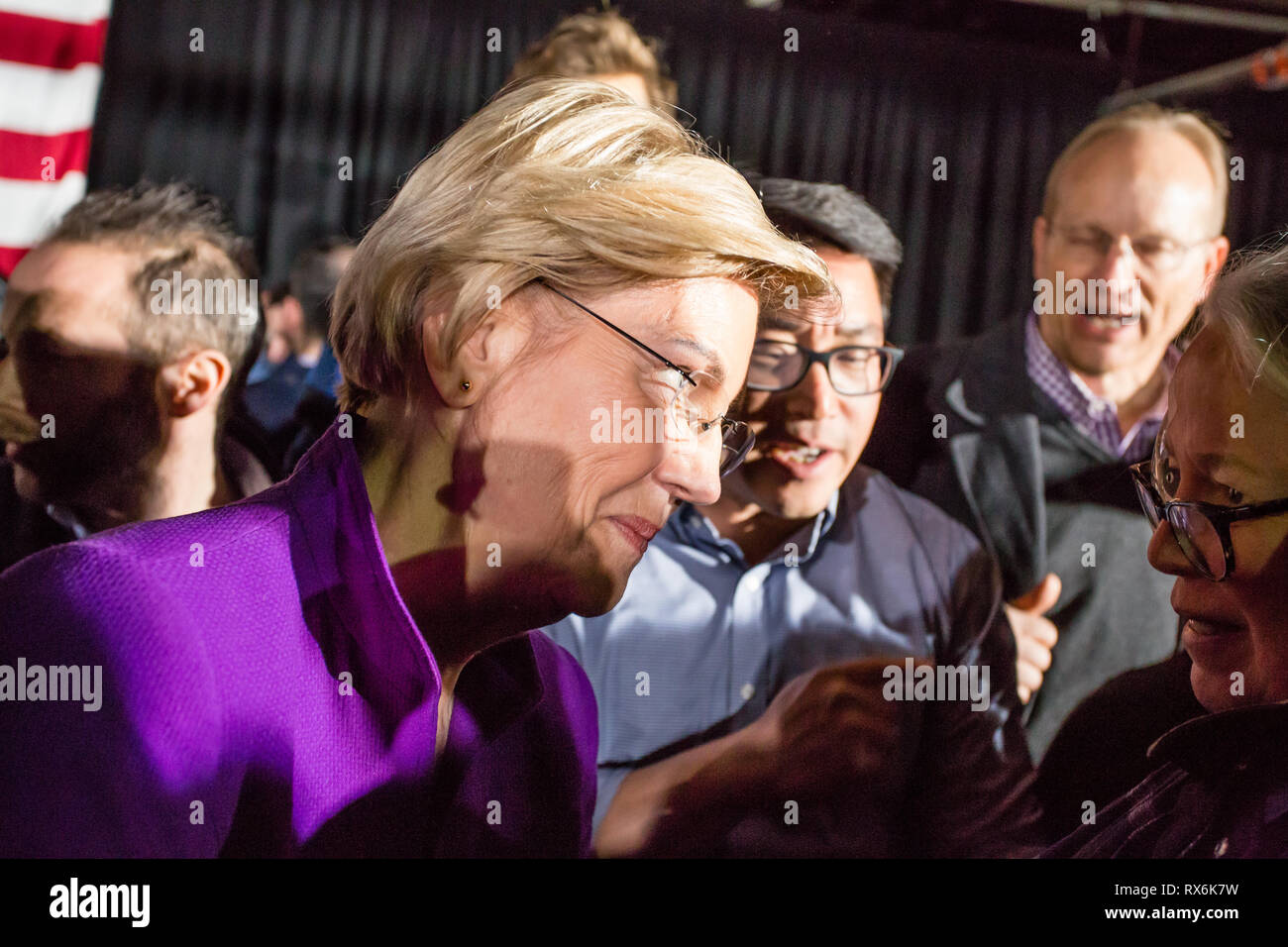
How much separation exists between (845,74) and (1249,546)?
1428mm

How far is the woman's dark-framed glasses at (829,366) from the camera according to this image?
2641 millimetres

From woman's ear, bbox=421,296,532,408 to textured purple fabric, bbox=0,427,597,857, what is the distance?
8.6 inches

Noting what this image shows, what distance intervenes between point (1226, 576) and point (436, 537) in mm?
1763

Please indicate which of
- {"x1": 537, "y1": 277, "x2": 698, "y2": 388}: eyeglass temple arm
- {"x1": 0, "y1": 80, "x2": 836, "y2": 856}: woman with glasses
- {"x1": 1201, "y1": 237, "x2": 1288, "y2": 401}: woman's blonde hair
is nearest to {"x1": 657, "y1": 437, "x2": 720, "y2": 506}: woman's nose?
{"x1": 0, "y1": 80, "x2": 836, "y2": 856}: woman with glasses

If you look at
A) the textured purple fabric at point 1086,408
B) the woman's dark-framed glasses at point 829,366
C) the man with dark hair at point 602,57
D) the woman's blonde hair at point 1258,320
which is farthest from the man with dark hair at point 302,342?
the woman's blonde hair at point 1258,320

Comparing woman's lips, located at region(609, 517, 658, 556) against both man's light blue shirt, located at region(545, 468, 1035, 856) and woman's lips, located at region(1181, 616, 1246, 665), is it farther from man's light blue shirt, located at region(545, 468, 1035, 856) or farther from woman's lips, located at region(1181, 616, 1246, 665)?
woman's lips, located at region(1181, 616, 1246, 665)

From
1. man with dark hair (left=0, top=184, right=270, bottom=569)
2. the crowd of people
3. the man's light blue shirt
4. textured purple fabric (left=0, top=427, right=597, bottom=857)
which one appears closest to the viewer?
textured purple fabric (left=0, top=427, right=597, bottom=857)

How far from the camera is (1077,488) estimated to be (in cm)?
289

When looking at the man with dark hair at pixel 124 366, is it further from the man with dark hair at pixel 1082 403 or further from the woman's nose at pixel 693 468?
the man with dark hair at pixel 1082 403

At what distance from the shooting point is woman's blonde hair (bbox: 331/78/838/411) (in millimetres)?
2051

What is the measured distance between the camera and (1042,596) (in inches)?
112
